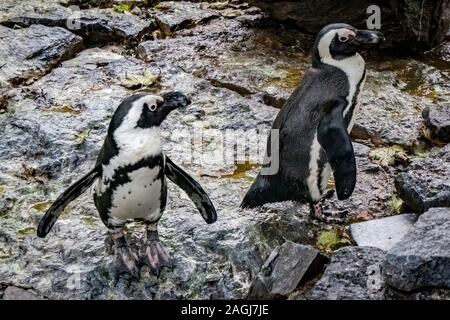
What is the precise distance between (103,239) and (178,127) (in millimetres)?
1180

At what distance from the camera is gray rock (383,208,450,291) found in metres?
2.47

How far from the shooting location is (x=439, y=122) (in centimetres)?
388

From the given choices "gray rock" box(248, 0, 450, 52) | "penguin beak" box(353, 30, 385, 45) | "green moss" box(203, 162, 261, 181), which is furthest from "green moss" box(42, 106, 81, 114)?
"penguin beak" box(353, 30, 385, 45)

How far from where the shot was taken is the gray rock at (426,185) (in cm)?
312

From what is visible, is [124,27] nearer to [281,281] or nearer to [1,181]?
[1,181]

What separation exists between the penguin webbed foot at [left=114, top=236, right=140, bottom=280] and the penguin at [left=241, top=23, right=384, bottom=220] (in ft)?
2.19

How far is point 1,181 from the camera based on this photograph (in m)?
3.58

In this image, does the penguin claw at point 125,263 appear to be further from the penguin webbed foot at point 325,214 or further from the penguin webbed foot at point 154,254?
the penguin webbed foot at point 325,214

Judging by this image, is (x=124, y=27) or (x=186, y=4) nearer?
(x=124, y=27)

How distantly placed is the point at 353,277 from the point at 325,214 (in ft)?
2.48

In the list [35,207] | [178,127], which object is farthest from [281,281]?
[178,127]

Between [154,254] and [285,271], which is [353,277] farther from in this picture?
[154,254]
